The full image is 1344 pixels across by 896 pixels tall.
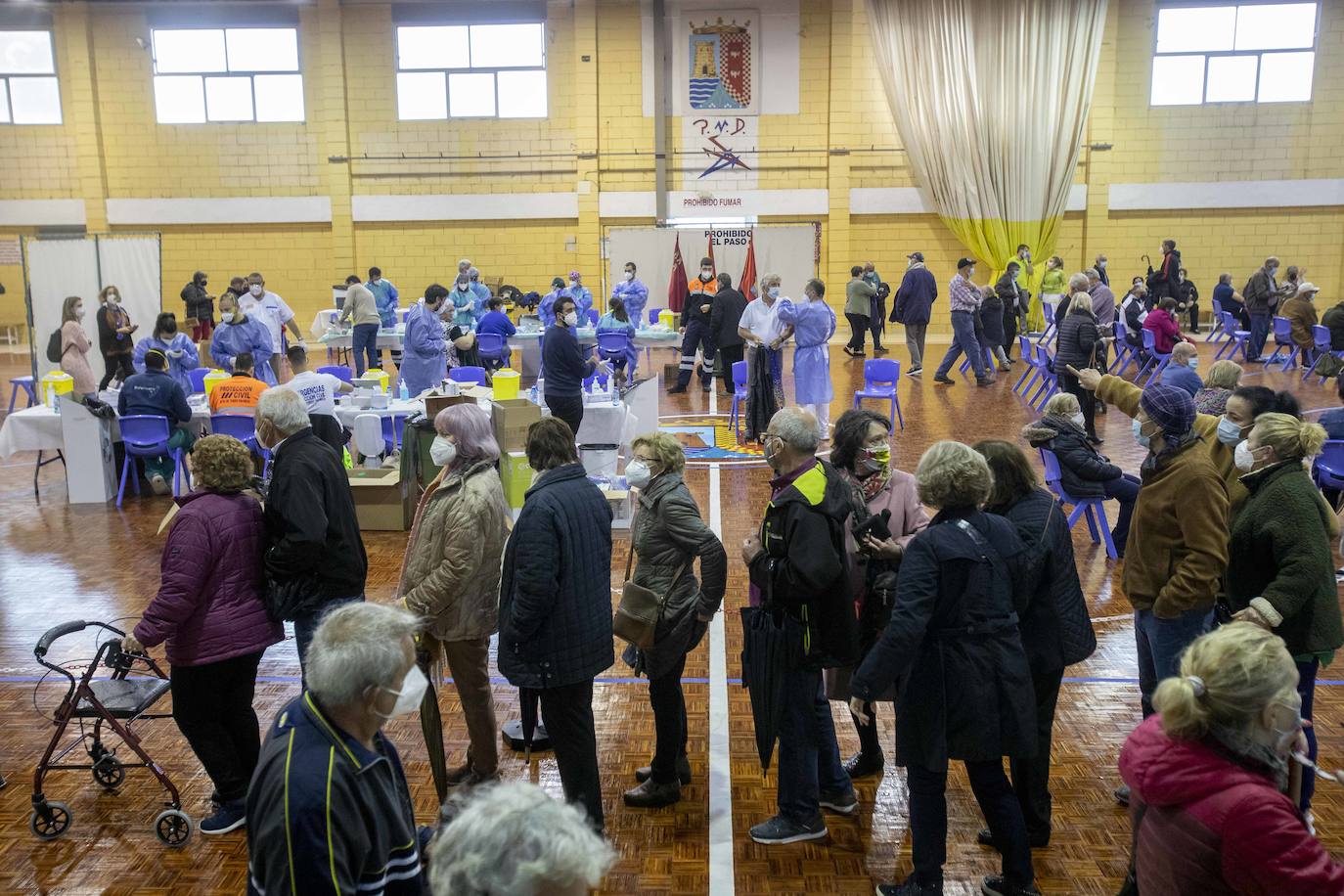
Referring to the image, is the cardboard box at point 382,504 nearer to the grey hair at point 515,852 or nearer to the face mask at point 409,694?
the face mask at point 409,694

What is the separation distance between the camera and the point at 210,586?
3627 mm

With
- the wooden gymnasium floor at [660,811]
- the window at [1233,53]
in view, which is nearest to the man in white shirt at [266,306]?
the wooden gymnasium floor at [660,811]

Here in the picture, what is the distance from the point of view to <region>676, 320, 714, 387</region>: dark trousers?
13539mm

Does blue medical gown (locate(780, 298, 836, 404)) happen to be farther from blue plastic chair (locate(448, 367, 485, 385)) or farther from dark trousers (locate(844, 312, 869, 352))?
dark trousers (locate(844, 312, 869, 352))

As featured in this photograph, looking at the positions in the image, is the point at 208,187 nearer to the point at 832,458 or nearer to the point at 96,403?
the point at 96,403

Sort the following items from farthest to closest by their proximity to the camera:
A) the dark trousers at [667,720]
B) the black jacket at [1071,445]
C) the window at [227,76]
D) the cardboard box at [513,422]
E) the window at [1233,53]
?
the window at [227,76] < the window at [1233,53] < the cardboard box at [513,422] < the black jacket at [1071,445] < the dark trousers at [667,720]

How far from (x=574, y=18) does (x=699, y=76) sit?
2.35 meters

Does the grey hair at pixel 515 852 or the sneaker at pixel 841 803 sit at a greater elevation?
the grey hair at pixel 515 852

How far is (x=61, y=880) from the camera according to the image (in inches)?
141

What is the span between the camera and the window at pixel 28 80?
18906 mm

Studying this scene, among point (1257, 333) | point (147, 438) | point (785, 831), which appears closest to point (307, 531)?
point (785, 831)

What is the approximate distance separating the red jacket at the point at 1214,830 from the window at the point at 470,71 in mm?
18422

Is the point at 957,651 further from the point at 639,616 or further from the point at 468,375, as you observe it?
the point at 468,375

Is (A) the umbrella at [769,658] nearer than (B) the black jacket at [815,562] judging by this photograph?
No
